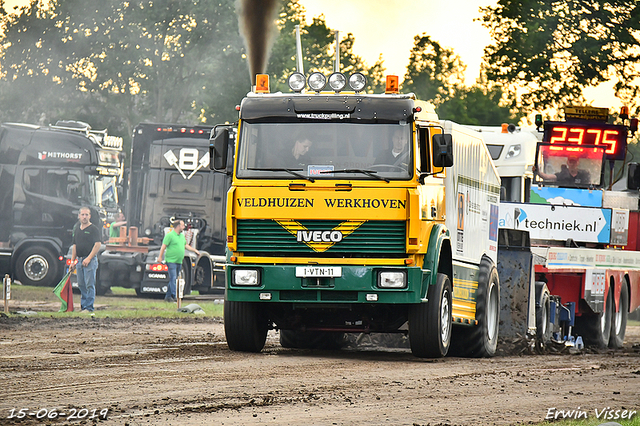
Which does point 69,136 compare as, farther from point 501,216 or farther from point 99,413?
point 99,413

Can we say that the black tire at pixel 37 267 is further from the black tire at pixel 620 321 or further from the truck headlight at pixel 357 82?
the truck headlight at pixel 357 82

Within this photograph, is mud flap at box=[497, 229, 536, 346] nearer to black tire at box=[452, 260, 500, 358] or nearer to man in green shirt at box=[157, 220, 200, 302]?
black tire at box=[452, 260, 500, 358]

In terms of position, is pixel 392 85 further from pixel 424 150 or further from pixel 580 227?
pixel 580 227

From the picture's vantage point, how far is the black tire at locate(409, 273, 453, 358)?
43.6ft

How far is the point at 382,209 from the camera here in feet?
41.9

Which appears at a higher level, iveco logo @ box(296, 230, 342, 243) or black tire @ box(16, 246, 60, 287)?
iveco logo @ box(296, 230, 342, 243)

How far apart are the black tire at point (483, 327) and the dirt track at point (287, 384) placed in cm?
42

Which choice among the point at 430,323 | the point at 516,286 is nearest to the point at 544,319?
the point at 516,286

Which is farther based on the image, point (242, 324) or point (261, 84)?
point (261, 84)

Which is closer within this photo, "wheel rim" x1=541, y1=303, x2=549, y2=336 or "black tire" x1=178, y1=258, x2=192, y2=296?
"wheel rim" x1=541, y1=303, x2=549, y2=336

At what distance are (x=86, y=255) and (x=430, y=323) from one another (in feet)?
34.1

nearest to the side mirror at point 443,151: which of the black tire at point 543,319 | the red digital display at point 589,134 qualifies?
the black tire at point 543,319

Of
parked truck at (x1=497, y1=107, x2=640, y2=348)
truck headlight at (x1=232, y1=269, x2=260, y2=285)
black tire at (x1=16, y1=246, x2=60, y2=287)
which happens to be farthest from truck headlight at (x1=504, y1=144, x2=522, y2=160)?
black tire at (x1=16, y1=246, x2=60, y2=287)

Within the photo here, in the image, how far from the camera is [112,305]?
25.2 m
